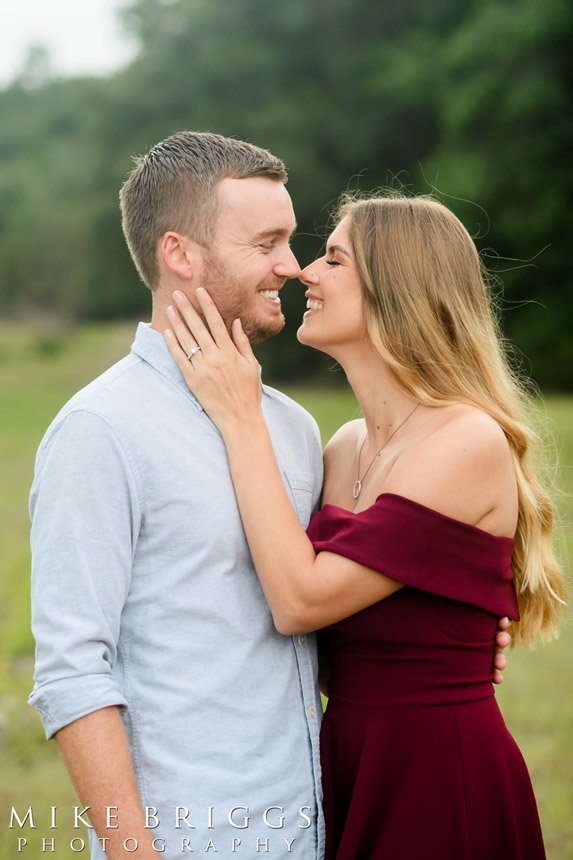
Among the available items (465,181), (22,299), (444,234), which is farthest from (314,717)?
(22,299)

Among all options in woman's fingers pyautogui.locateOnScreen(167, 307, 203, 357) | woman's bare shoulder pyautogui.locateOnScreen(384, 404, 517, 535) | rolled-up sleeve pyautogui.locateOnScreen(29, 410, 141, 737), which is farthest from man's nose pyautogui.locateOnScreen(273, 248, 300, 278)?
rolled-up sleeve pyautogui.locateOnScreen(29, 410, 141, 737)

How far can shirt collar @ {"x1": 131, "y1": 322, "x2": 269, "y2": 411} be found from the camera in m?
2.91

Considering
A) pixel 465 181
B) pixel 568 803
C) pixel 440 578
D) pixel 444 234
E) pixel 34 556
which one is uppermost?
pixel 465 181

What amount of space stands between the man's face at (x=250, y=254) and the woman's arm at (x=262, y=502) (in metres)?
0.10

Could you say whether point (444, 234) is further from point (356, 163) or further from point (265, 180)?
point (356, 163)

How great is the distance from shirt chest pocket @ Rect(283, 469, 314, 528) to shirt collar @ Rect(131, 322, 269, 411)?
0.43 m

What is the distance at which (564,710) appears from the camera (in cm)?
656

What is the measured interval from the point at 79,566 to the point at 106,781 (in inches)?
20.3

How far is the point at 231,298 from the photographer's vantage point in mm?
3045

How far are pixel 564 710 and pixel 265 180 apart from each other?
468cm

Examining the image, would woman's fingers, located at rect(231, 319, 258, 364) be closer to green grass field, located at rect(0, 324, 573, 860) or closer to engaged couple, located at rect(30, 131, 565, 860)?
engaged couple, located at rect(30, 131, 565, 860)

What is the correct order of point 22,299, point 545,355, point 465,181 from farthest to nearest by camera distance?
1. point 22,299
2. point 545,355
3. point 465,181

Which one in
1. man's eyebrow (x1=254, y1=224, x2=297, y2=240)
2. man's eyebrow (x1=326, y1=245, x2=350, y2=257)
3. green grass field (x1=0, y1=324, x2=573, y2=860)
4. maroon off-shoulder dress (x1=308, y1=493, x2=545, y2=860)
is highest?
man's eyebrow (x1=254, y1=224, x2=297, y2=240)

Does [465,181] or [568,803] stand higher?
[465,181]
